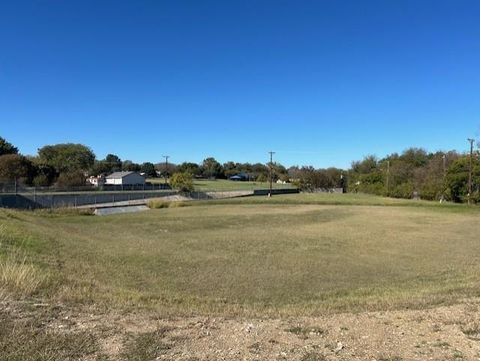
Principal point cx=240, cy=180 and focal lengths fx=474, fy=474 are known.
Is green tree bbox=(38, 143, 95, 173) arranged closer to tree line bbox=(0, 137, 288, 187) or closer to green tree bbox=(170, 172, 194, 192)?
tree line bbox=(0, 137, 288, 187)

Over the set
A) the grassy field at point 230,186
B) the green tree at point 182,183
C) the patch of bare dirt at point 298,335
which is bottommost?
the patch of bare dirt at point 298,335

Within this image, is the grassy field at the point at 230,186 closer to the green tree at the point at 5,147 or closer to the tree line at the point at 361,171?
the tree line at the point at 361,171

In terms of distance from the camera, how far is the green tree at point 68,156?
432 ft

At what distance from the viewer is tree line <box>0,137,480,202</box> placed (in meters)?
79.8

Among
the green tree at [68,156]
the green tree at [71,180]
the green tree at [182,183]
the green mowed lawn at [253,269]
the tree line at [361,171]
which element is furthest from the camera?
the green tree at [68,156]

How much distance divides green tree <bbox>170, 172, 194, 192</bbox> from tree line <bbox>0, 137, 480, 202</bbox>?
4.39 m

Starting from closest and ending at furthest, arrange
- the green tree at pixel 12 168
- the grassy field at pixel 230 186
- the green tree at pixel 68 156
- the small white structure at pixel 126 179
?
the green tree at pixel 12 168
the grassy field at pixel 230 186
the small white structure at pixel 126 179
the green tree at pixel 68 156

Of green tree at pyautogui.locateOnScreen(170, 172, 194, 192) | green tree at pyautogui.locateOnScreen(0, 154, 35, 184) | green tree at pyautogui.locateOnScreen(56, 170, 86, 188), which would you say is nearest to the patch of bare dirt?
Answer: green tree at pyautogui.locateOnScreen(170, 172, 194, 192)

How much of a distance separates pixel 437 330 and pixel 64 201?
5765 centimetres

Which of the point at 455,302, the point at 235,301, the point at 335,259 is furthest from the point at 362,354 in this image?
the point at 335,259

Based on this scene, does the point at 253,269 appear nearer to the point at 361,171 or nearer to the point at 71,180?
the point at 71,180

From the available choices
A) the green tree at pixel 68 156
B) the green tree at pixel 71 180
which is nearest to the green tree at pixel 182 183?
the green tree at pixel 71 180

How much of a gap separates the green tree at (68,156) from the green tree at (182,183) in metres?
50.0

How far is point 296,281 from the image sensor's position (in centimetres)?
1580
